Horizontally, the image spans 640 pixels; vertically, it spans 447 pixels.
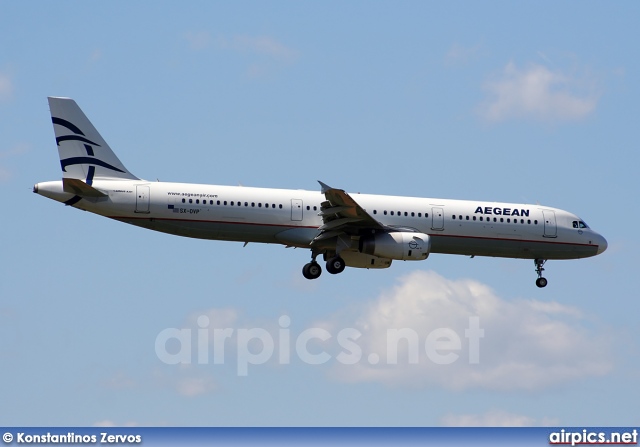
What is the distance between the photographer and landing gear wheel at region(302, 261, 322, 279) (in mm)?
53406

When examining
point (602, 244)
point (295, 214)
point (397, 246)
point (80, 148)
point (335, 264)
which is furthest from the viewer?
point (602, 244)

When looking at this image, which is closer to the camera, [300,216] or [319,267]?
[300,216]

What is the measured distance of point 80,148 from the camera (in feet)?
170

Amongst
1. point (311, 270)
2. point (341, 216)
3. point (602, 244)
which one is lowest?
point (311, 270)

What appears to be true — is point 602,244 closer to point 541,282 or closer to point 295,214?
point 541,282

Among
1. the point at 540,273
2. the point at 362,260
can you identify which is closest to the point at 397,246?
the point at 362,260

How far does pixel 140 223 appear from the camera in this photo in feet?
164

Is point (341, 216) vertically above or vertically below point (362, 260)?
above

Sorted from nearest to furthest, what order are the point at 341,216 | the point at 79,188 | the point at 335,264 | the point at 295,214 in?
the point at 79,188, the point at 341,216, the point at 295,214, the point at 335,264

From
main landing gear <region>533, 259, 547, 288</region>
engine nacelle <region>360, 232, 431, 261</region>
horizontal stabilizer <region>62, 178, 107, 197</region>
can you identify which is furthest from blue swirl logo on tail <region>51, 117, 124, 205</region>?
main landing gear <region>533, 259, 547, 288</region>

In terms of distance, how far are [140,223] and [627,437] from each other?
22568 mm

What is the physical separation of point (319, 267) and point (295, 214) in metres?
3.46

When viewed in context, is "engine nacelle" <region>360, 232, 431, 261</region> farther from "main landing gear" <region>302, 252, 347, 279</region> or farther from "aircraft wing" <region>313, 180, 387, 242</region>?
"main landing gear" <region>302, 252, 347, 279</region>

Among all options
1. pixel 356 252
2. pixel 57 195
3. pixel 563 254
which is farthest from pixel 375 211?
pixel 57 195
